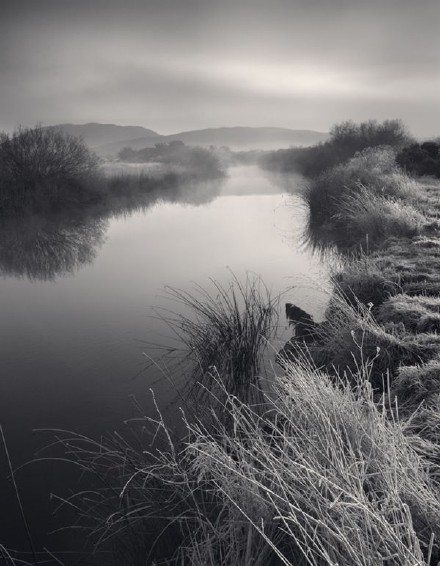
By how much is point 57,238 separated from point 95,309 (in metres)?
7.84

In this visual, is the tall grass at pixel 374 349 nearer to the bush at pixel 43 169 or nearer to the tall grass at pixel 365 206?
the tall grass at pixel 365 206

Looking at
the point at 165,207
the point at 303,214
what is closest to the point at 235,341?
the point at 303,214

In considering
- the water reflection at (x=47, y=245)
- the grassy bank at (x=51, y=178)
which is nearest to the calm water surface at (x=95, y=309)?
the water reflection at (x=47, y=245)

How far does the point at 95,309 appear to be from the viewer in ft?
29.2

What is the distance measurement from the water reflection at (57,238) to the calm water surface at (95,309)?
6cm

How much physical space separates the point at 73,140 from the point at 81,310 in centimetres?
1682

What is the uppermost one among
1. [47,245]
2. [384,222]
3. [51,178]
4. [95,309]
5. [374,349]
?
[51,178]

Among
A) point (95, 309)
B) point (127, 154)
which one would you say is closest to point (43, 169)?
point (95, 309)

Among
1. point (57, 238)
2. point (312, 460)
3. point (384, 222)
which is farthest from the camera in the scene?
point (57, 238)

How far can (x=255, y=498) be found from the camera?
8.20 feet

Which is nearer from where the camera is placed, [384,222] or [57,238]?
[384,222]

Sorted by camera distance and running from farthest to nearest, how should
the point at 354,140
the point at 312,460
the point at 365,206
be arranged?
the point at 354,140, the point at 365,206, the point at 312,460

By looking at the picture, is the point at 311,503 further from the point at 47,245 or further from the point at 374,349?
the point at 47,245

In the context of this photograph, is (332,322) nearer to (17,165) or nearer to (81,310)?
(81,310)
